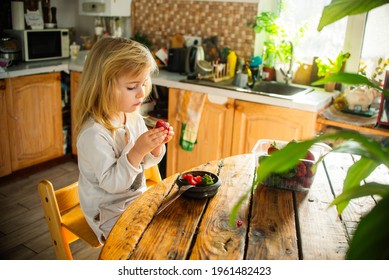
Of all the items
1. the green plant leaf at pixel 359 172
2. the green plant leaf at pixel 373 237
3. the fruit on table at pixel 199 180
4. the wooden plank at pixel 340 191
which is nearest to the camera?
the green plant leaf at pixel 373 237

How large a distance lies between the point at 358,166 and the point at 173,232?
0.54 meters

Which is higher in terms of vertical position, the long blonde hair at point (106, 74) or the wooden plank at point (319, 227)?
the long blonde hair at point (106, 74)

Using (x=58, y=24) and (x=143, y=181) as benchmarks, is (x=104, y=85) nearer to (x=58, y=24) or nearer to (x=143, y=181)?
(x=143, y=181)

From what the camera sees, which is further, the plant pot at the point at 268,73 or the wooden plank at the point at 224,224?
the plant pot at the point at 268,73

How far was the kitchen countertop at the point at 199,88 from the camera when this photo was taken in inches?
91.0

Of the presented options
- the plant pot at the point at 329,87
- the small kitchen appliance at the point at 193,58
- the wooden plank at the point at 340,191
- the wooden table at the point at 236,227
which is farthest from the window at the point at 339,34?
the wooden table at the point at 236,227

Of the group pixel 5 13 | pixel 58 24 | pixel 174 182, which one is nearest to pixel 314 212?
Answer: pixel 174 182

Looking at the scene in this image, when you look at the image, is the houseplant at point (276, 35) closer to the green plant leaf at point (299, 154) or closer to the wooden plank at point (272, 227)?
the wooden plank at point (272, 227)

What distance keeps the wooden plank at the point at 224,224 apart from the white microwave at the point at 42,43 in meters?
2.20

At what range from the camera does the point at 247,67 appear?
2.75 meters

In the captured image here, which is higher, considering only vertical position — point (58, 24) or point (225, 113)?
point (58, 24)

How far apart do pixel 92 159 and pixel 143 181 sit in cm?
26

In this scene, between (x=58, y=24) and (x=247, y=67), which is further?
(x=58, y=24)
